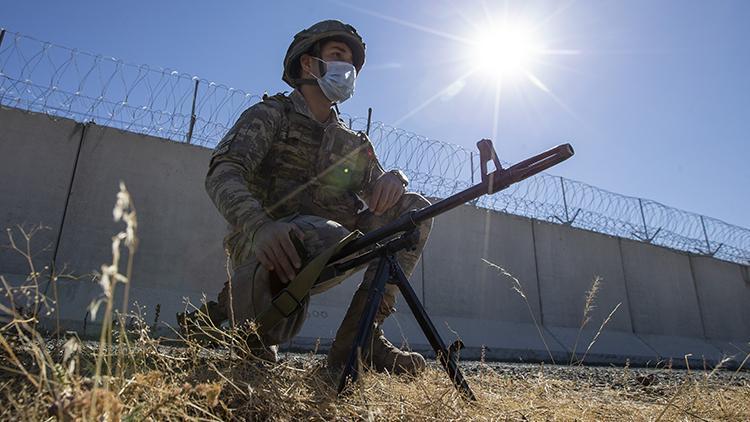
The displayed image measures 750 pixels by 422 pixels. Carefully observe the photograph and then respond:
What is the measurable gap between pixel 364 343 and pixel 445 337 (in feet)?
Result: 18.3

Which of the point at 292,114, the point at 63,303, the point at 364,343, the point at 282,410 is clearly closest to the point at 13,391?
the point at 282,410

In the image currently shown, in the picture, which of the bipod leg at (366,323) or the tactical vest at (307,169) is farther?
the tactical vest at (307,169)

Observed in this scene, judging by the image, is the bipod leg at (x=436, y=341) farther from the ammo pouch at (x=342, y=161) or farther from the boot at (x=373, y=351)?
the ammo pouch at (x=342, y=161)

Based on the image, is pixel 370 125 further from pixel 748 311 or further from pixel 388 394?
pixel 748 311

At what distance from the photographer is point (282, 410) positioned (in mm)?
1270

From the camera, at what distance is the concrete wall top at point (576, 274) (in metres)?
8.51

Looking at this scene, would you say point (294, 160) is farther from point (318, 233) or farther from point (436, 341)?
point (436, 341)

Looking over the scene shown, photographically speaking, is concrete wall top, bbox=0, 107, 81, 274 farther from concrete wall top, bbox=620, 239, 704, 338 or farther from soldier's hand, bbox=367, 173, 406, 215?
concrete wall top, bbox=620, 239, 704, 338

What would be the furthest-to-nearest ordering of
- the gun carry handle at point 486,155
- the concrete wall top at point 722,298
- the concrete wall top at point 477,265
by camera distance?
1. the concrete wall top at point 722,298
2. the concrete wall top at point 477,265
3. the gun carry handle at point 486,155

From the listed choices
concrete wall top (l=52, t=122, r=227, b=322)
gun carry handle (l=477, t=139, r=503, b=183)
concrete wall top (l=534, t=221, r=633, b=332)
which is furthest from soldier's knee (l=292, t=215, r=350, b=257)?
concrete wall top (l=534, t=221, r=633, b=332)

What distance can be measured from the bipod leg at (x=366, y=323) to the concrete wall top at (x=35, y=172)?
205 inches

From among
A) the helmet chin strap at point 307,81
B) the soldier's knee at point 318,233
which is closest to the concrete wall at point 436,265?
the soldier's knee at point 318,233

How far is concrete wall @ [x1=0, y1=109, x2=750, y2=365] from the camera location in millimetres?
5590

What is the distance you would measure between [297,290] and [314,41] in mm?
1627
